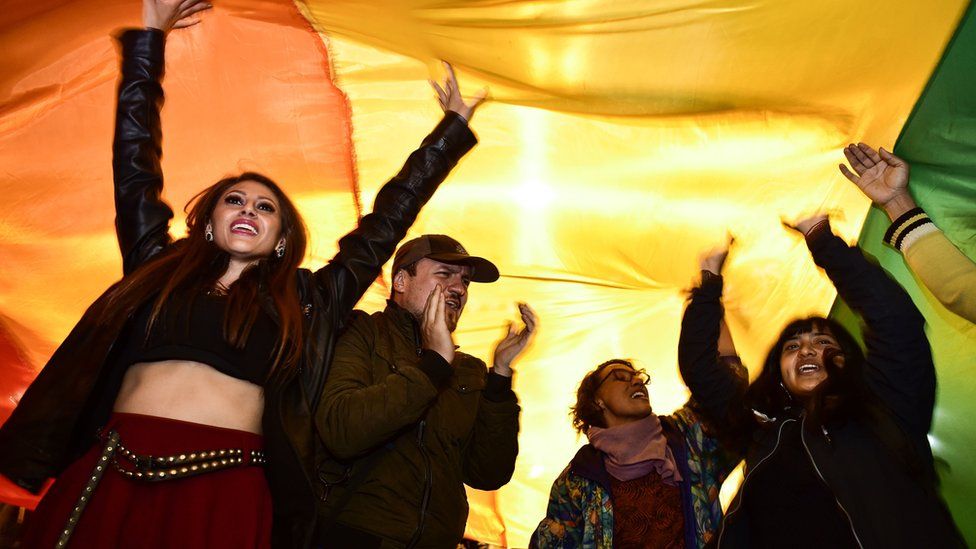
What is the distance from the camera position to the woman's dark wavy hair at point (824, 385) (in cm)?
249

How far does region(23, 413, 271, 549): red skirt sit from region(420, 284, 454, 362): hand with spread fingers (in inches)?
24.5

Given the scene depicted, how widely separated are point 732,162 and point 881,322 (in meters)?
1.13

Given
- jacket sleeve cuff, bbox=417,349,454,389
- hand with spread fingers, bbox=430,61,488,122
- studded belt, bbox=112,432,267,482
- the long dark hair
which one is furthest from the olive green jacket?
hand with spread fingers, bbox=430,61,488,122

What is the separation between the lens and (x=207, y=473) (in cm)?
201

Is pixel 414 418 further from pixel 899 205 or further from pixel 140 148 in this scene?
pixel 899 205

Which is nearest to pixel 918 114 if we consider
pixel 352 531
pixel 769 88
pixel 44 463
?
pixel 769 88

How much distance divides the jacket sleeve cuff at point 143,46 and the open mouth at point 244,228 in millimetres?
565

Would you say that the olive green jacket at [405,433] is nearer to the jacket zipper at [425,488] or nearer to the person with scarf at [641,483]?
the jacket zipper at [425,488]

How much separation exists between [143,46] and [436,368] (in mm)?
1360

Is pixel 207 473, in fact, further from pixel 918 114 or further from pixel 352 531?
pixel 918 114

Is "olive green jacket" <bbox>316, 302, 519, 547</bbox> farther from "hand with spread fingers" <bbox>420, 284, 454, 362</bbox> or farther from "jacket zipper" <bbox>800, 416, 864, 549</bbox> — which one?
"jacket zipper" <bbox>800, 416, 864, 549</bbox>

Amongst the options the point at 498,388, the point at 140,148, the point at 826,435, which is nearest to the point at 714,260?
the point at 826,435

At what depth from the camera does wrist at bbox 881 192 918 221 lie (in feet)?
8.75

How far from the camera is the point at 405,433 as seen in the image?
261 centimetres
